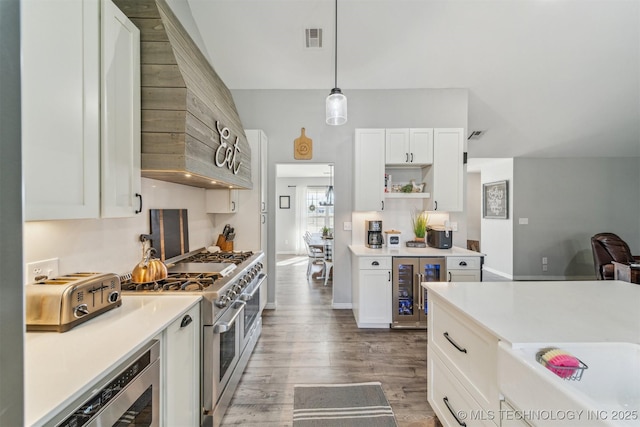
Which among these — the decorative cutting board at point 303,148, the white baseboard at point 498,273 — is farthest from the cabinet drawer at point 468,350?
the white baseboard at point 498,273

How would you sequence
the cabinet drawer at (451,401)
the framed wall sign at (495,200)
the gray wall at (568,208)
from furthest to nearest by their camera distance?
the framed wall sign at (495,200) → the gray wall at (568,208) → the cabinet drawer at (451,401)

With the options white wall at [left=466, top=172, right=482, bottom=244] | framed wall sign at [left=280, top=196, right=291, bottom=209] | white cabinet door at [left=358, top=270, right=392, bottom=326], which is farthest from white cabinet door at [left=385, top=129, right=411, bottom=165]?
framed wall sign at [left=280, top=196, right=291, bottom=209]

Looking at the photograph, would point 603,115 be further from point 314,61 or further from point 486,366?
point 486,366

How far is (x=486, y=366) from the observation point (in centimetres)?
110

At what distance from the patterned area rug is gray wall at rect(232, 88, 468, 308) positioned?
168 cm

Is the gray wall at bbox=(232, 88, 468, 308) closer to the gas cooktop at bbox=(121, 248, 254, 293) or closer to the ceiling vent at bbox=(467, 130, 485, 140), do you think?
the ceiling vent at bbox=(467, 130, 485, 140)

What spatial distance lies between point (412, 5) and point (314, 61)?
4.05ft

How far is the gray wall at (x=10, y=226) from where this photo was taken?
44cm

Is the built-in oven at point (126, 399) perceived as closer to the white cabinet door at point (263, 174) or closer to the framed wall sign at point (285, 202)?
the white cabinet door at point (263, 174)

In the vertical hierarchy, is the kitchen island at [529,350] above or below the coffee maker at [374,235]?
below

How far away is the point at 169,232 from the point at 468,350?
2.35 metres

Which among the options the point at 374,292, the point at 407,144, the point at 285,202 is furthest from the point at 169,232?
the point at 285,202

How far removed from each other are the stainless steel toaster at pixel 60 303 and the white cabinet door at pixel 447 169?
348 cm

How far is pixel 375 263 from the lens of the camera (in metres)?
3.10
